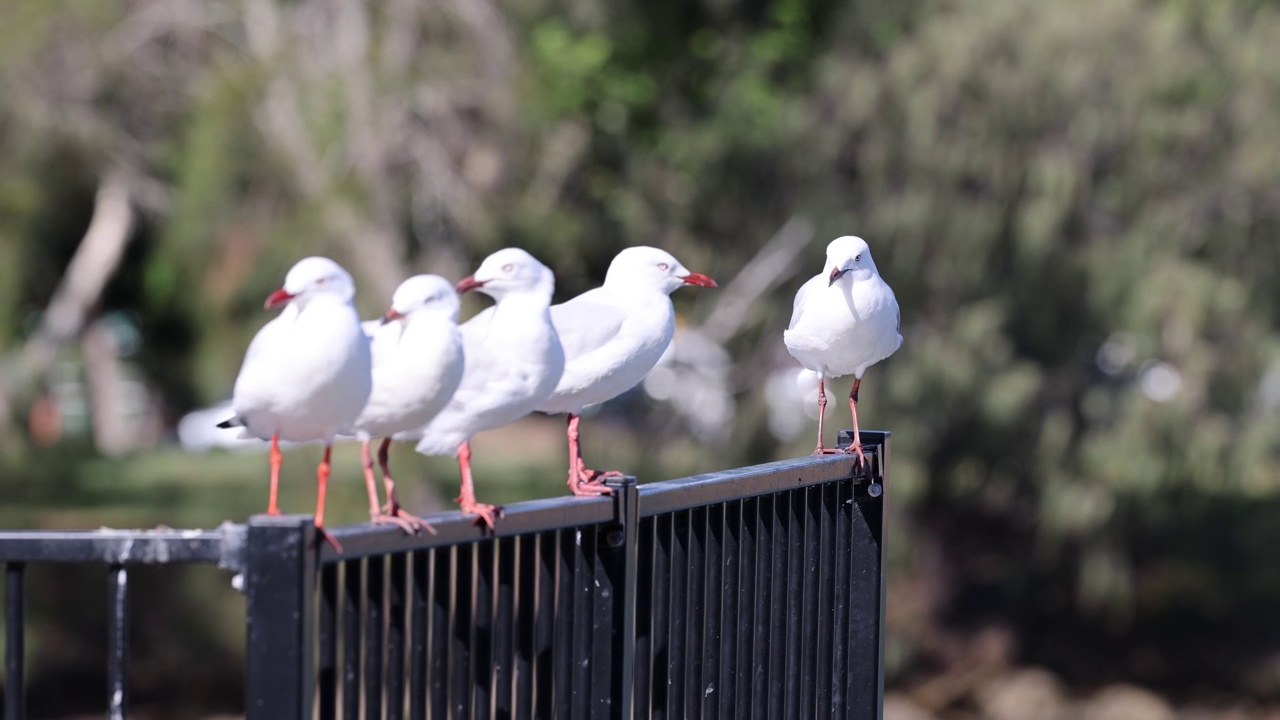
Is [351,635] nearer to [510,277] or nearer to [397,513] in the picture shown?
[397,513]

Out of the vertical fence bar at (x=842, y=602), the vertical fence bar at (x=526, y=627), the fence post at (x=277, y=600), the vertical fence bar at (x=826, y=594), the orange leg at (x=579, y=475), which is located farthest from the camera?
the vertical fence bar at (x=842, y=602)

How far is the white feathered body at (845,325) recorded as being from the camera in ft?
14.1

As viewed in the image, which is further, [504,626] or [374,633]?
[504,626]


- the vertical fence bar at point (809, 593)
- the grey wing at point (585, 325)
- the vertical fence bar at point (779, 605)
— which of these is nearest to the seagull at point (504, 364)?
the grey wing at point (585, 325)

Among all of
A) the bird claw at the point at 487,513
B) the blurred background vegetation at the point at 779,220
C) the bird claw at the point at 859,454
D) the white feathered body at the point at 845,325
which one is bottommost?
the bird claw at the point at 487,513

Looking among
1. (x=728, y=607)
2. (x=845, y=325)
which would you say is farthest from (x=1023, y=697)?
(x=728, y=607)

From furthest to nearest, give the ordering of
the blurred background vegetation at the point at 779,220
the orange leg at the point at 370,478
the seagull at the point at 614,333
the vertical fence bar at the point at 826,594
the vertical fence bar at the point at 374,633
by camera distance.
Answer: the blurred background vegetation at the point at 779,220 < the vertical fence bar at the point at 826,594 < the seagull at the point at 614,333 < the orange leg at the point at 370,478 < the vertical fence bar at the point at 374,633

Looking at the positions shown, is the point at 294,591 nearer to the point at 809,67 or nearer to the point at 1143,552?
the point at 809,67

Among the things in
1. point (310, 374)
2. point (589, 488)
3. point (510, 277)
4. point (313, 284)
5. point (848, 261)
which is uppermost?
point (848, 261)

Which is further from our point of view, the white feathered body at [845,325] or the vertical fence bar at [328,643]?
the white feathered body at [845,325]

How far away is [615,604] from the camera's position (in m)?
2.90

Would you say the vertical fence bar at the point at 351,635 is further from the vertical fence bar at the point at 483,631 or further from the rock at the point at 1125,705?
the rock at the point at 1125,705

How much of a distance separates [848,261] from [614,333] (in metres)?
0.85

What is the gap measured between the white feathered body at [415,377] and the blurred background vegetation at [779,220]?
11.8m
